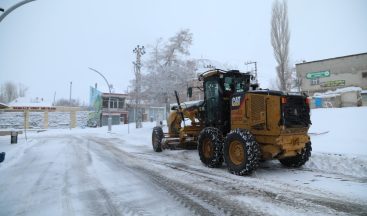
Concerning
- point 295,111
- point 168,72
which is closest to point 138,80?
point 168,72

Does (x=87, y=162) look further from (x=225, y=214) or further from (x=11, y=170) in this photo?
(x=225, y=214)

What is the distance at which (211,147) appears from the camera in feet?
29.7

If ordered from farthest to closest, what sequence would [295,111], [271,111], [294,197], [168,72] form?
[168,72], [295,111], [271,111], [294,197]

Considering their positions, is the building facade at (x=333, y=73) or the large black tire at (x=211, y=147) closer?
the large black tire at (x=211, y=147)

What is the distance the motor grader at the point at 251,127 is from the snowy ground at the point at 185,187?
0.45m

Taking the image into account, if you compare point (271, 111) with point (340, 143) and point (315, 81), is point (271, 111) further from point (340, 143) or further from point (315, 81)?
point (315, 81)

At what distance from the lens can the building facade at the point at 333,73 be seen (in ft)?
130

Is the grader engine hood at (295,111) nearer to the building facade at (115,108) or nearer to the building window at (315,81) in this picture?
the building window at (315,81)

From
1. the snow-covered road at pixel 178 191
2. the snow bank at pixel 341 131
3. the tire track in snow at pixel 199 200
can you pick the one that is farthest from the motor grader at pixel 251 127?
the snow bank at pixel 341 131

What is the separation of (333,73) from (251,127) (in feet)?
129

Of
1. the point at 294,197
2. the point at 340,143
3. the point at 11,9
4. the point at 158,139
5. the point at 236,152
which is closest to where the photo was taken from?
the point at 294,197

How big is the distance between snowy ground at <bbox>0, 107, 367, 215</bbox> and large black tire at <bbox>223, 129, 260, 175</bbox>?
252mm

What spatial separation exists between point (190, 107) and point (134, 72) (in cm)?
2260

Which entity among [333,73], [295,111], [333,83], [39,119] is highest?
[333,73]
